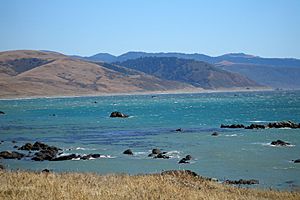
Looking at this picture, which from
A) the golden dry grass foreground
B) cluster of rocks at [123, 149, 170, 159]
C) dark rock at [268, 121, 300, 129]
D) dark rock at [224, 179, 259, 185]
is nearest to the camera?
the golden dry grass foreground

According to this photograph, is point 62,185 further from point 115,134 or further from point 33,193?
point 115,134

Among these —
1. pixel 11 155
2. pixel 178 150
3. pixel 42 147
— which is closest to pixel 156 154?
pixel 178 150

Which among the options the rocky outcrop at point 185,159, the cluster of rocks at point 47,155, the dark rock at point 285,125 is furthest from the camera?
the dark rock at point 285,125

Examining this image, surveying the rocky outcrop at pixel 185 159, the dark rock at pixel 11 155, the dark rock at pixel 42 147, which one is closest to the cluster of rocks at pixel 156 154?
the rocky outcrop at pixel 185 159

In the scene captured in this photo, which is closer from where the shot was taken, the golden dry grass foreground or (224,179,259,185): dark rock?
the golden dry grass foreground

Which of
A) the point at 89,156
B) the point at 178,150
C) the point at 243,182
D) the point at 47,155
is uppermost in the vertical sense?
the point at 243,182

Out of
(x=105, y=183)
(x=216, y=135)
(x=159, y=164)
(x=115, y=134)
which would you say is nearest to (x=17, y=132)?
(x=115, y=134)

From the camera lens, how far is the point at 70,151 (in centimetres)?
4525

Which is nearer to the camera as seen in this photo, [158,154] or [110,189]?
[110,189]

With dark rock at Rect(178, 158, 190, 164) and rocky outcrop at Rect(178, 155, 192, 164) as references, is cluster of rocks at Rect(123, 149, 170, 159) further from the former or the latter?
dark rock at Rect(178, 158, 190, 164)

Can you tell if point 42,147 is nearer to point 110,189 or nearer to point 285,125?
point 110,189

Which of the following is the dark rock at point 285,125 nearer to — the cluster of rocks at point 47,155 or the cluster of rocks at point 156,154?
the cluster of rocks at point 156,154

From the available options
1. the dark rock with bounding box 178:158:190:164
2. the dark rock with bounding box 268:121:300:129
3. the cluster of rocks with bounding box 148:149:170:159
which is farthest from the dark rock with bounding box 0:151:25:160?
the dark rock with bounding box 268:121:300:129

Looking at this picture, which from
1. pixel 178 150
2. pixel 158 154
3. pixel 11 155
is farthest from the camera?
pixel 178 150
